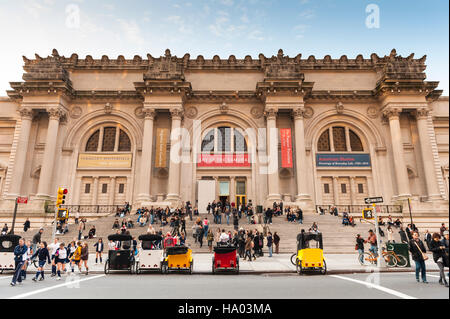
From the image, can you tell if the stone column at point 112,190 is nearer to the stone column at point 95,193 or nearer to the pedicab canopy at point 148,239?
the stone column at point 95,193

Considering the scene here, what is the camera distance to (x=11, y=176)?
29.7 m

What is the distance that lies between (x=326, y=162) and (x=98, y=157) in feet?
81.9

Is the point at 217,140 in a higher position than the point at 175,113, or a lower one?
lower

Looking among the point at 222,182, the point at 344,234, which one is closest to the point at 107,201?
the point at 222,182

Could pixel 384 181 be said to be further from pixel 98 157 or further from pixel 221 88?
pixel 98 157

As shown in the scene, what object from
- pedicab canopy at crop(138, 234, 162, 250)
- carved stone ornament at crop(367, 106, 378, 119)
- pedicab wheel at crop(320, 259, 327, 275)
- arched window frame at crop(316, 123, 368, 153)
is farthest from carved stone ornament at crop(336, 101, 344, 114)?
pedicab canopy at crop(138, 234, 162, 250)

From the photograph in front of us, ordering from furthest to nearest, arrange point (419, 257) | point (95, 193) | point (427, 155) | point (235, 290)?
point (95, 193) < point (427, 155) < point (419, 257) < point (235, 290)

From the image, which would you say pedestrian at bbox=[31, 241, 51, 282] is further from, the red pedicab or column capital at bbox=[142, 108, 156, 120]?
column capital at bbox=[142, 108, 156, 120]

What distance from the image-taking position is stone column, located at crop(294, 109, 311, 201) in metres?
29.7

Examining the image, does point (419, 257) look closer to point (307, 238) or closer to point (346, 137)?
point (307, 238)

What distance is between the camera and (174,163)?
100 ft

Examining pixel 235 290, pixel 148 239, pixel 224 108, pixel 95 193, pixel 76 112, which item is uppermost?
pixel 224 108

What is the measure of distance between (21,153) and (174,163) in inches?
613

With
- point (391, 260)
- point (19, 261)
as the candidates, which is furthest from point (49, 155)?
point (391, 260)
